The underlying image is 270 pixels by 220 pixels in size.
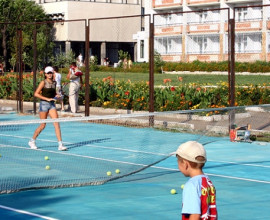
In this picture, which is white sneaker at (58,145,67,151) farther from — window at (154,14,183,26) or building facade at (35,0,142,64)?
building facade at (35,0,142,64)

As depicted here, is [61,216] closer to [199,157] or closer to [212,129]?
[199,157]

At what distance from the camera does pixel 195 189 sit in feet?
16.0

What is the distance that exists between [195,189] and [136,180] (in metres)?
6.93

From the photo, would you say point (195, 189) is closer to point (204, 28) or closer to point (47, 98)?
point (47, 98)

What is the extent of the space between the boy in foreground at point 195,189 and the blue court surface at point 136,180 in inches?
159

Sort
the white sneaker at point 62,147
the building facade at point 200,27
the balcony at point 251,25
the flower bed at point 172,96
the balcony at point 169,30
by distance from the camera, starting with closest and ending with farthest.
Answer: the white sneaker at point 62,147 < the flower bed at point 172,96 < the balcony at point 251,25 < the building facade at point 200,27 < the balcony at point 169,30

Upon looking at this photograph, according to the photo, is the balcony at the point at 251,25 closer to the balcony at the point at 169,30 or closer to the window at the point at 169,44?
the window at the point at 169,44

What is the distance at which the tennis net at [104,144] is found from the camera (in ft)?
38.3

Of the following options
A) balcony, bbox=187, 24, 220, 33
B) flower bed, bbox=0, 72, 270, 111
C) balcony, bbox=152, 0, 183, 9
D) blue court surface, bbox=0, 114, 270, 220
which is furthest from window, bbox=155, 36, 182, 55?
blue court surface, bbox=0, 114, 270, 220

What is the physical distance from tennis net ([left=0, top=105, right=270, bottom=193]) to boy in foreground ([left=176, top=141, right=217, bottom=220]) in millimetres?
5718

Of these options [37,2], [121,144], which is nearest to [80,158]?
[121,144]

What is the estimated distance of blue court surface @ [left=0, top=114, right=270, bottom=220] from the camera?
9.30 meters

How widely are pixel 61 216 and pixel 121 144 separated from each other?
677 cm

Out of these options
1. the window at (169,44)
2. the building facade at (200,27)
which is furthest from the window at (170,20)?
the window at (169,44)
